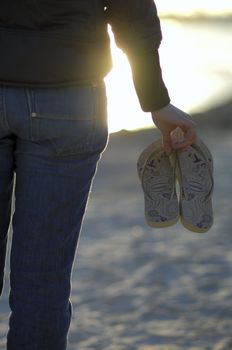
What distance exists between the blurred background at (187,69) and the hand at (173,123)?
6.63 meters

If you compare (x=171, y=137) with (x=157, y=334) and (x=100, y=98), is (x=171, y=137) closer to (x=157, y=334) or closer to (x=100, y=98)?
(x=100, y=98)

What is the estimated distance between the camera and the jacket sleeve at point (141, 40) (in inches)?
116

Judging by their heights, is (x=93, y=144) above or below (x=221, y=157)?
below

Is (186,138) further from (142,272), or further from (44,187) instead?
(142,272)

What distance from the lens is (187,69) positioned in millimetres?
14828

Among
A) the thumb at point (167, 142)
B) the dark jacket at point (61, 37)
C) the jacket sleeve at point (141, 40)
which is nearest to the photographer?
the dark jacket at point (61, 37)

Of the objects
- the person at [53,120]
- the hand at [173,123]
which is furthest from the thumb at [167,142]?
the person at [53,120]

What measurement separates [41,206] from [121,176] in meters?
4.92

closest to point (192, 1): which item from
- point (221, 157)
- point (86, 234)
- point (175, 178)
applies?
point (221, 157)

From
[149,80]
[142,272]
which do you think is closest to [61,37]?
[149,80]

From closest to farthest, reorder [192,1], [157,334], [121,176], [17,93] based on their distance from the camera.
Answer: [17,93]
[157,334]
[121,176]
[192,1]

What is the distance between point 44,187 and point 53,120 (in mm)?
164

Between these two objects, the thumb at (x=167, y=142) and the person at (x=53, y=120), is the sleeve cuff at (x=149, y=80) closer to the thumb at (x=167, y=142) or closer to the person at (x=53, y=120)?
the person at (x=53, y=120)

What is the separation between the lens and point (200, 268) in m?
5.50
